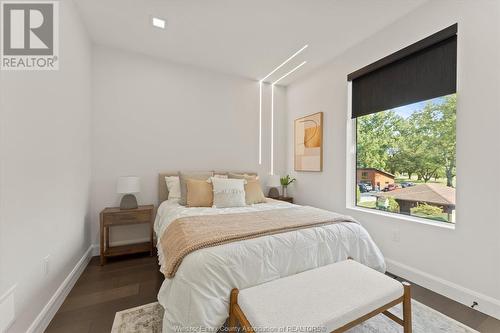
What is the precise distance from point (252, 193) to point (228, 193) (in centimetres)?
38

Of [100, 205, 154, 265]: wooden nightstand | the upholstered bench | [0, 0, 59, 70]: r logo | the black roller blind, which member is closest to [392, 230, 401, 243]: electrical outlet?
the upholstered bench

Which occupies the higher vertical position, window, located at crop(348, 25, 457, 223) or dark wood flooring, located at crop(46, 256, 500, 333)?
window, located at crop(348, 25, 457, 223)

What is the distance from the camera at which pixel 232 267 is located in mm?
1347

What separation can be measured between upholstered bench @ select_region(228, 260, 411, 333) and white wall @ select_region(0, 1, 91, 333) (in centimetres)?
128

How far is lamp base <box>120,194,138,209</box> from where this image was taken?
2.72m

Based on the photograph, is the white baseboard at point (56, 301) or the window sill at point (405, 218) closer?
the white baseboard at point (56, 301)

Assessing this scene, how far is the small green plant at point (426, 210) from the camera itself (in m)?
2.15

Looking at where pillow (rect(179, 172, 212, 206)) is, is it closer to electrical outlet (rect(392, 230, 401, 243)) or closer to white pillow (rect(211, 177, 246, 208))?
white pillow (rect(211, 177, 246, 208))

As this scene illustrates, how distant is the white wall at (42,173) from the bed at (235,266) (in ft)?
2.67

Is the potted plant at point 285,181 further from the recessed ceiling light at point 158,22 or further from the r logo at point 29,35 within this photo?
the r logo at point 29,35

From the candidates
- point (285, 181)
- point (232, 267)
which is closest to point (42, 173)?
point (232, 267)

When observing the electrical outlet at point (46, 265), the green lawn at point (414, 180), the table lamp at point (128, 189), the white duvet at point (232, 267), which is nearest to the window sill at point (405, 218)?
the green lawn at point (414, 180)

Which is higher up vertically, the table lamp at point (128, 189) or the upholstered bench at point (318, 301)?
the table lamp at point (128, 189)

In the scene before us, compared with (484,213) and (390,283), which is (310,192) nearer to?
(484,213)
